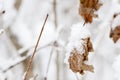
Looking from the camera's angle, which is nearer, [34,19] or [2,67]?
[2,67]

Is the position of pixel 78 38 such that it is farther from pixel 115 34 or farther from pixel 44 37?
pixel 44 37

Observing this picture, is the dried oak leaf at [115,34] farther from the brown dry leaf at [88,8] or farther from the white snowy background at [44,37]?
the white snowy background at [44,37]

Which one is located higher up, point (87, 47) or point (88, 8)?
point (88, 8)

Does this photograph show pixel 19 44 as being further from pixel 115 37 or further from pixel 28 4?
Result: pixel 115 37

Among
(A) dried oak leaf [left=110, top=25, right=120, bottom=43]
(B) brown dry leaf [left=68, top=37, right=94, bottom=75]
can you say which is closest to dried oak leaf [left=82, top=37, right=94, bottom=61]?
(B) brown dry leaf [left=68, top=37, right=94, bottom=75]

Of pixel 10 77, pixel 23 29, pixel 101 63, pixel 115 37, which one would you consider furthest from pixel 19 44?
pixel 115 37

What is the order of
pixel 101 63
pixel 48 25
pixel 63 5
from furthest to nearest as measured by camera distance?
pixel 63 5 < pixel 48 25 < pixel 101 63

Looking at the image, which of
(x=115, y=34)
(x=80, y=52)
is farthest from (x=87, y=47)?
(x=115, y=34)

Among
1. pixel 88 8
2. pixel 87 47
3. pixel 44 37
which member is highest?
pixel 88 8
